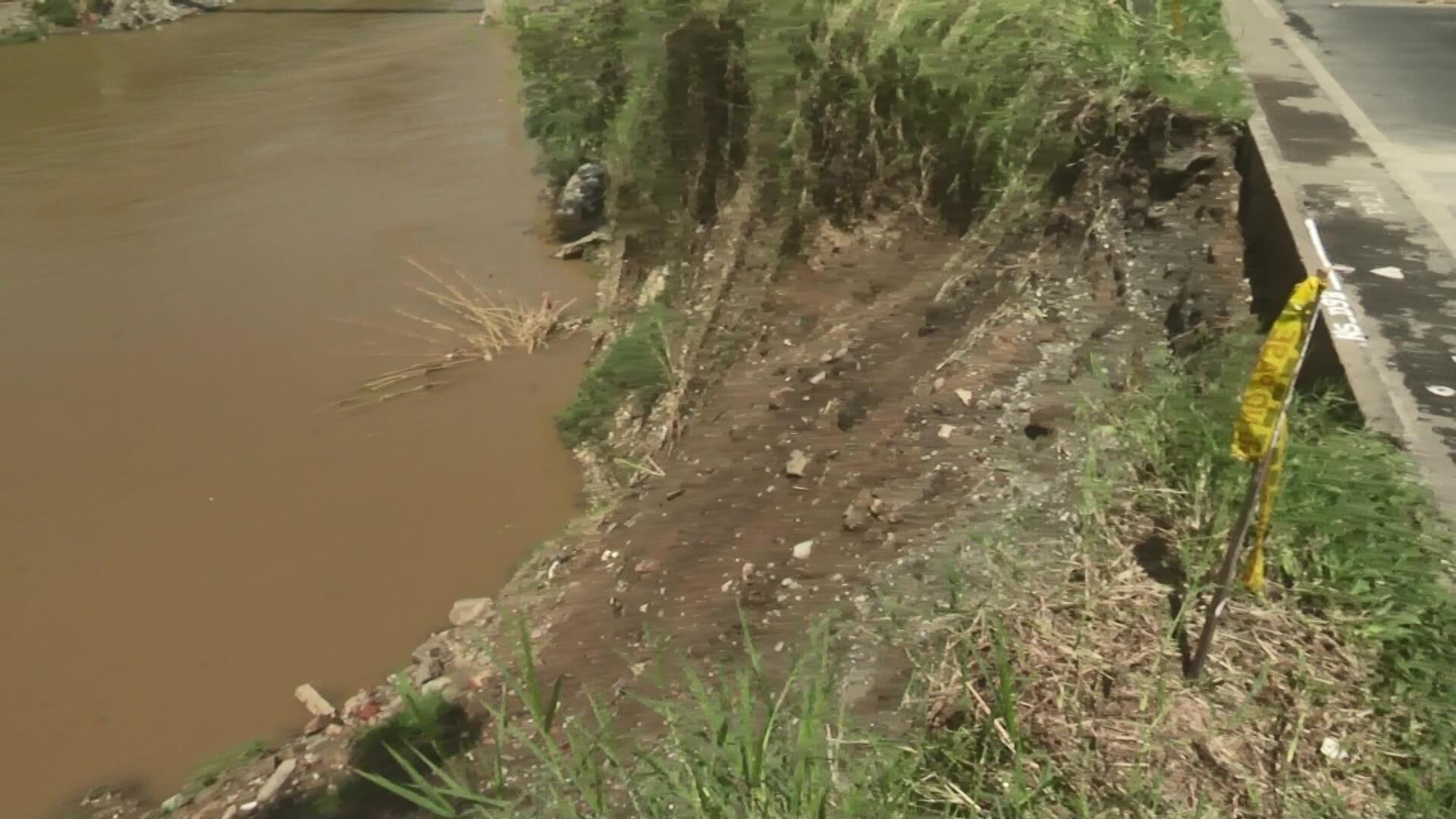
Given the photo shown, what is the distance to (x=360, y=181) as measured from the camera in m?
11.0

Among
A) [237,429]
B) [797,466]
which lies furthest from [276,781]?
[237,429]

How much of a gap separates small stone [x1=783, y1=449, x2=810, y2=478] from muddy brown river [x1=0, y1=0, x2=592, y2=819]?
2133 mm

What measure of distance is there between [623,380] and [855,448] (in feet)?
7.91

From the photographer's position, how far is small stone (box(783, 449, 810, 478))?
13.1 feet

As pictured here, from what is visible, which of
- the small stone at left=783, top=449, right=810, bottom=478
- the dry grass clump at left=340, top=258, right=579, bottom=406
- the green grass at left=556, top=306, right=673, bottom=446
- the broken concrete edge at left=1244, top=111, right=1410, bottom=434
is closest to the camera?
the broken concrete edge at left=1244, top=111, right=1410, bottom=434

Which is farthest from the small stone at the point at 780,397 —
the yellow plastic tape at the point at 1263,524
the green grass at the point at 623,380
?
the yellow plastic tape at the point at 1263,524

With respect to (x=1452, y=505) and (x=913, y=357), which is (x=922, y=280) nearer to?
(x=913, y=357)

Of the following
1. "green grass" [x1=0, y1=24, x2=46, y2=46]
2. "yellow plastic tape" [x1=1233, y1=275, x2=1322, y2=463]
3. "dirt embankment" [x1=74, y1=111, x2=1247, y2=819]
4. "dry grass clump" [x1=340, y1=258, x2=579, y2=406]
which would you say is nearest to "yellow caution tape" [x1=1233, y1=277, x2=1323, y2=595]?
"yellow plastic tape" [x1=1233, y1=275, x2=1322, y2=463]

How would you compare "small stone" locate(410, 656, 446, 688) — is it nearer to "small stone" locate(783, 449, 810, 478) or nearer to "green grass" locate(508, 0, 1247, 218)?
"small stone" locate(783, 449, 810, 478)

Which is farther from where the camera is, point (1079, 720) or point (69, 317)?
point (69, 317)

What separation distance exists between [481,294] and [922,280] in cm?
449

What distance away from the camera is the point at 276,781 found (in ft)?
12.7

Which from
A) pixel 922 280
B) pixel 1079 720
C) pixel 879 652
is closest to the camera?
pixel 1079 720

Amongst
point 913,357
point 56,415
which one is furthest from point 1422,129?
point 56,415
